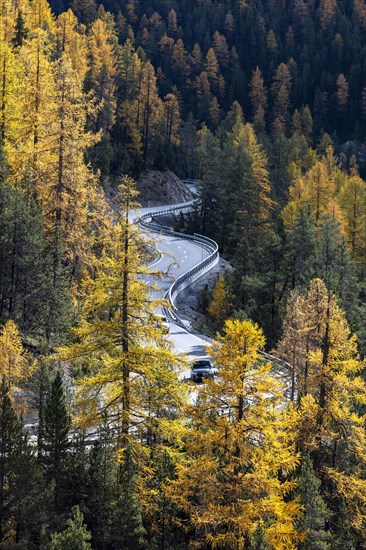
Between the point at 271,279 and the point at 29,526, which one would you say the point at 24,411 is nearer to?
the point at 29,526

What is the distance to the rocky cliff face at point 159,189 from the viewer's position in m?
90.0

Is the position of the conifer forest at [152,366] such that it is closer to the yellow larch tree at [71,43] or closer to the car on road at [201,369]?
the car on road at [201,369]

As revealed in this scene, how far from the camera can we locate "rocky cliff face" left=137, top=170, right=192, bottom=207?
295ft

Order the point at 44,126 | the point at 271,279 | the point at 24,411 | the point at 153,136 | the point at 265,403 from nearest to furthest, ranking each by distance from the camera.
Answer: the point at 265,403 < the point at 24,411 < the point at 44,126 < the point at 271,279 < the point at 153,136

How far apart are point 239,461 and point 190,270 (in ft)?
128

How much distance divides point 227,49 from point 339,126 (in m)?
34.7

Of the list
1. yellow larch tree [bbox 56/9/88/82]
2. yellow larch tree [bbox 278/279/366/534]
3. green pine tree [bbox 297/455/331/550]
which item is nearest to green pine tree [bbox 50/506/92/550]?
green pine tree [bbox 297/455/331/550]

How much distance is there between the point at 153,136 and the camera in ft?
317

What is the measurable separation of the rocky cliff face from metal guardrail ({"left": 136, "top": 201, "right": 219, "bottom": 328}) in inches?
127

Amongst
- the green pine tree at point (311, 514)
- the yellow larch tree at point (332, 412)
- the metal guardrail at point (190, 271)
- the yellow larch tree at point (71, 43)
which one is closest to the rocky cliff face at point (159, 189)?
the metal guardrail at point (190, 271)

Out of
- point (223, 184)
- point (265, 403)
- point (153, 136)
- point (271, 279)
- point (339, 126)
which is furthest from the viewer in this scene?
point (339, 126)

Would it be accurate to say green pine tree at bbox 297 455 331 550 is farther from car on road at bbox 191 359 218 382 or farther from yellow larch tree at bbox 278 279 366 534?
car on road at bbox 191 359 218 382

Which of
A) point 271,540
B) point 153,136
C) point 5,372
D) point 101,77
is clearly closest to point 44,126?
point 5,372

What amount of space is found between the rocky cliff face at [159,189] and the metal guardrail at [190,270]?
321 centimetres
